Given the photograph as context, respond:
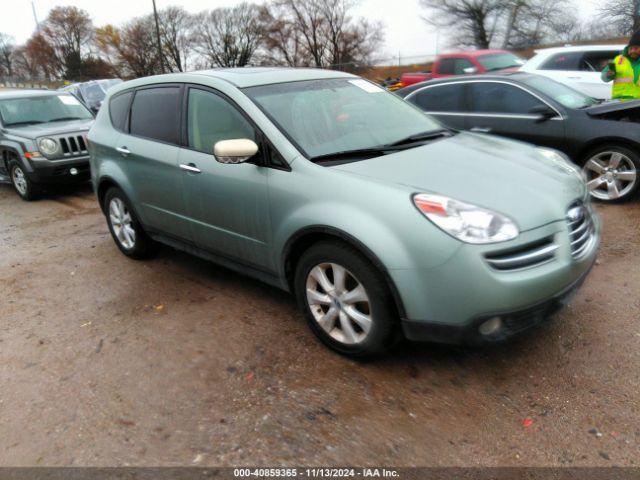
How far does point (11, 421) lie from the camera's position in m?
2.69

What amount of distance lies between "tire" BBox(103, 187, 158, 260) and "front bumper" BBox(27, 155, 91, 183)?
126 inches

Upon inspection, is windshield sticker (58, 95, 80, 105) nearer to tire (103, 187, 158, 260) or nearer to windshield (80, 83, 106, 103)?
tire (103, 187, 158, 260)

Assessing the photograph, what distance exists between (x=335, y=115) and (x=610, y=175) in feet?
12.4

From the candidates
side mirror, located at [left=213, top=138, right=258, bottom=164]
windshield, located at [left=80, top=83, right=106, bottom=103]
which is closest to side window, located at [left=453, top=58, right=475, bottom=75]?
side mirror, located at [left=213, top=138, right=258, bottom=164]

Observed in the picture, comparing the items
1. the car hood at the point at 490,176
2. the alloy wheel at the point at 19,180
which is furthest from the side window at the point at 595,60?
the alloy wheel at the point at 19,180

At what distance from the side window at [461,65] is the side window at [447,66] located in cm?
11

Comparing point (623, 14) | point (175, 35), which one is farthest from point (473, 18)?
point (175, 35)

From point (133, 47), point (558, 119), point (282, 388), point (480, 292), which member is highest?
point (133, 47)

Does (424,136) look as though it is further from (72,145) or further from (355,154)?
(72,145)

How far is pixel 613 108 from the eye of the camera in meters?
5.56

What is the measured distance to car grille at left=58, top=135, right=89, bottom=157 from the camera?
25.3ft

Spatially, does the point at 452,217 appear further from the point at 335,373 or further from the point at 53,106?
the point at 53,106

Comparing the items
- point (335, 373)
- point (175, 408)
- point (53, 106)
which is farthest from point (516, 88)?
point (53, 106)

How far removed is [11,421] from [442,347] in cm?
242
